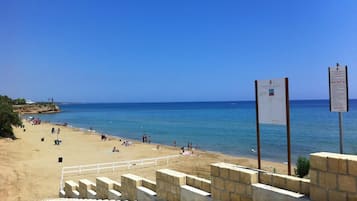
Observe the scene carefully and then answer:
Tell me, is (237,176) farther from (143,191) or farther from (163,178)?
(143,191)

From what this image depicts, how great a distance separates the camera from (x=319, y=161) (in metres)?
4.18

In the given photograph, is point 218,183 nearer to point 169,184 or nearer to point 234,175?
point 234,175

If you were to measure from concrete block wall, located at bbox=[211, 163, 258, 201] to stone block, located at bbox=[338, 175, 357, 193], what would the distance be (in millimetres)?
1336

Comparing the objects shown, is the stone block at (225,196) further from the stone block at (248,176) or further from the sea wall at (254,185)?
the stone block at (248,176)

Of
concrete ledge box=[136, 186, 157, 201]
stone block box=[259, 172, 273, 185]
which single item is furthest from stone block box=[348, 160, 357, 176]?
concrete ledge box=[136, 186, 157, 201]

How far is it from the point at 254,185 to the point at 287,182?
19.1 inches

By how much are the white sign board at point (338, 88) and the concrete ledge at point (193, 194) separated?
2.75 m

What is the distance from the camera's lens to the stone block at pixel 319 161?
13.5ft

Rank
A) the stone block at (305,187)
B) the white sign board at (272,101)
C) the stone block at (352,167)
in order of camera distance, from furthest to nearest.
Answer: the white sign board at (272,101) → the stone block at (305,187) → the stone block at (352,167)

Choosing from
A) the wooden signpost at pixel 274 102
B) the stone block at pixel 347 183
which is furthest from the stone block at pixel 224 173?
the stone block at pixel 347 183

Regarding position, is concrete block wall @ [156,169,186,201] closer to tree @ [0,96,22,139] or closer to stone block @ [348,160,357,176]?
stone block @ [348,160,357,176]

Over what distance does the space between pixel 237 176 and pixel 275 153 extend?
27.9 meters

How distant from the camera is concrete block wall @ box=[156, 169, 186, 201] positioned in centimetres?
636

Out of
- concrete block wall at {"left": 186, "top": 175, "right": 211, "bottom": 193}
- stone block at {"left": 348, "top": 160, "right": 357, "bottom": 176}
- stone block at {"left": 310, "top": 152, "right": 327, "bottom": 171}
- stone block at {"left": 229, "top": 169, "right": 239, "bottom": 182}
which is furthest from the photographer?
concrete block wall at {"left": 186, "top": 175, "right": 211, "bottom": 193}
